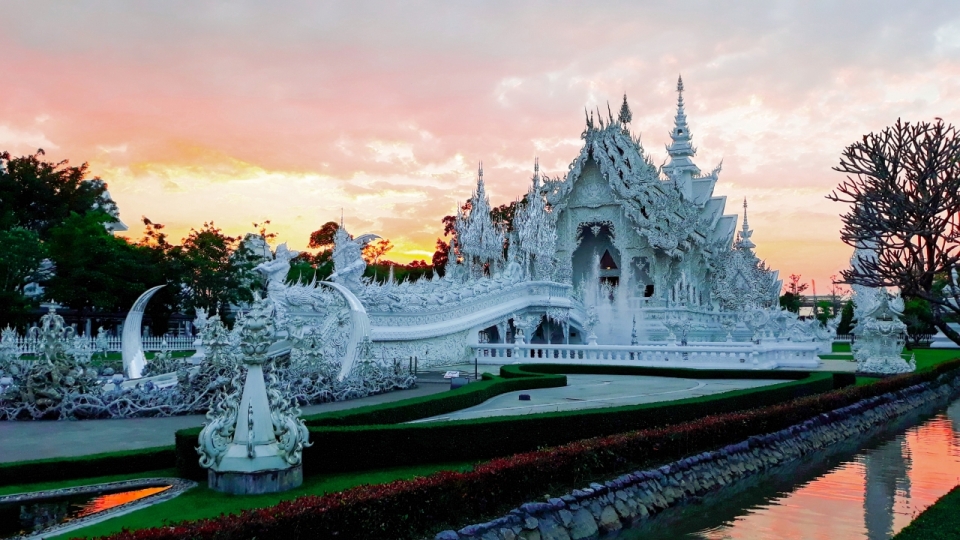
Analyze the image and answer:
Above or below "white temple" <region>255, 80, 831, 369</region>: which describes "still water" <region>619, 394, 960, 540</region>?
below

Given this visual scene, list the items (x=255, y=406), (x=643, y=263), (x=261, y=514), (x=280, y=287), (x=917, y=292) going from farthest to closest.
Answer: (x=643, y=263) → (x=280, y=287) → (x=917, y=292) → (x=255, y=406) → (x=261, y=514)

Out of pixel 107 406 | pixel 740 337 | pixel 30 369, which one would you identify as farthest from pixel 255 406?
pixel 740 337

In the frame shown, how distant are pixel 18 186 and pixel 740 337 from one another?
109 feet

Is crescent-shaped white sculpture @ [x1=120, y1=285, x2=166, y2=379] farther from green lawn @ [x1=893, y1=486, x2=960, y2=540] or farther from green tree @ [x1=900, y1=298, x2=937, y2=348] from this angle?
green tree @ [x1=900, y1=298, x2=937, y2=348]

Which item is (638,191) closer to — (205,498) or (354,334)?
(354,334)

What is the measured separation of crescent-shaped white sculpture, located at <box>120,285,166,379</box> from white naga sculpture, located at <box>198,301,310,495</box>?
9.45m

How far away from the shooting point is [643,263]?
37875 millimetres

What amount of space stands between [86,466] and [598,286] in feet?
103

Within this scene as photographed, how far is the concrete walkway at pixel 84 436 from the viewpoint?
942 cm

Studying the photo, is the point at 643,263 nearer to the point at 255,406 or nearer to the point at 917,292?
the point at 917,292

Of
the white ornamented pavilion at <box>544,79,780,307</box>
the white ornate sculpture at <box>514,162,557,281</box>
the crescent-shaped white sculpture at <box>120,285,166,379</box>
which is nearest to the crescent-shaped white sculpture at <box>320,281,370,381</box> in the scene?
the crescent-shaped white sculpture at <box>120,285,166,379</box>

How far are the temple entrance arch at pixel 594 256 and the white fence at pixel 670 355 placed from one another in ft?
50.2

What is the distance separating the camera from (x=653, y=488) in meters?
9.53

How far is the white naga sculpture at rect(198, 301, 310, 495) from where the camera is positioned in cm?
739
